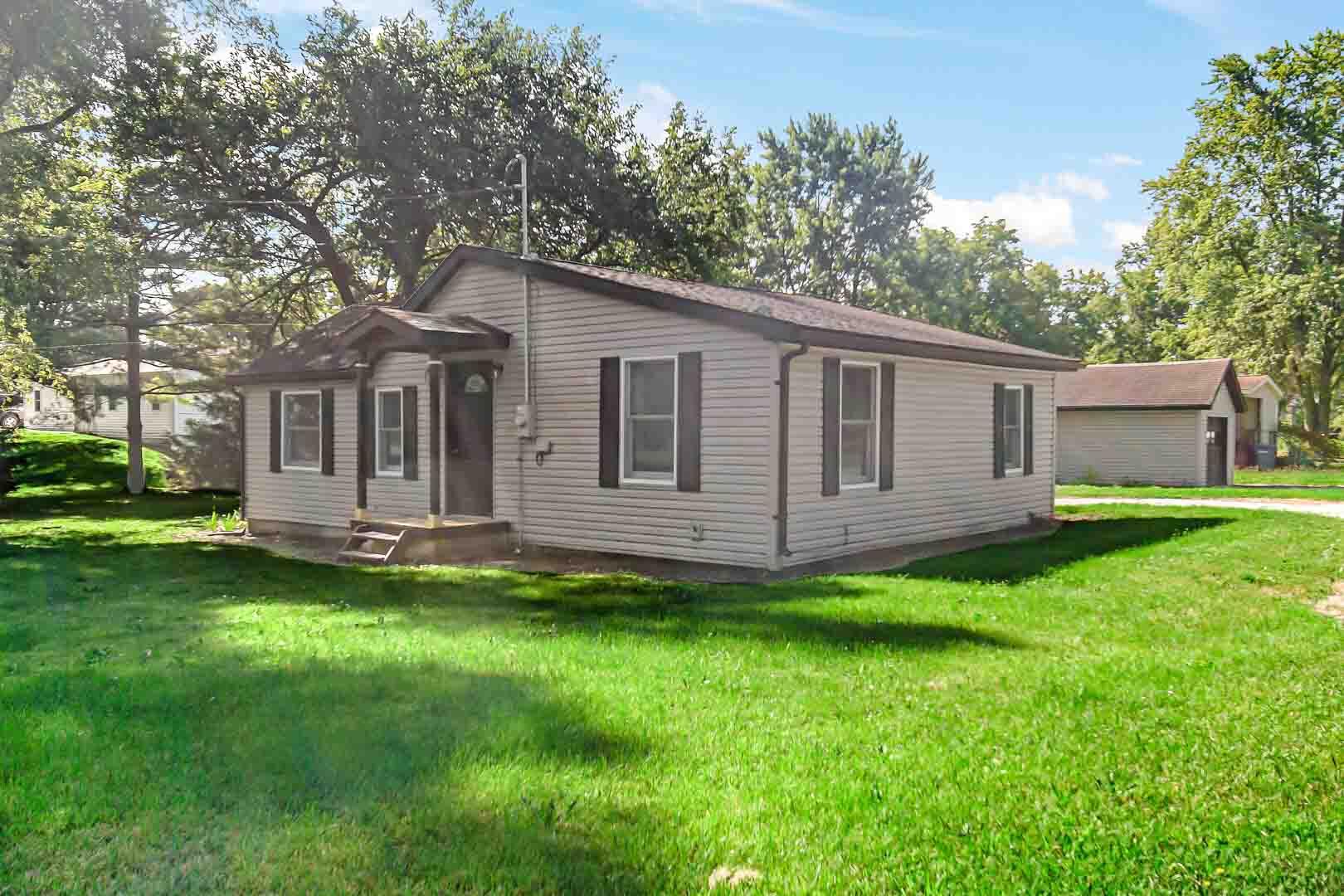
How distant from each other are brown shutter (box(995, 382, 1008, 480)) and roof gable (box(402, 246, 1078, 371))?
0.48 metres

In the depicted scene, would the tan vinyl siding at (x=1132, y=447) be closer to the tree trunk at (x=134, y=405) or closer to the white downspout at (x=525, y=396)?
the white downspout at (x=525, y=396)

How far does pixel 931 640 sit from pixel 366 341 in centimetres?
859

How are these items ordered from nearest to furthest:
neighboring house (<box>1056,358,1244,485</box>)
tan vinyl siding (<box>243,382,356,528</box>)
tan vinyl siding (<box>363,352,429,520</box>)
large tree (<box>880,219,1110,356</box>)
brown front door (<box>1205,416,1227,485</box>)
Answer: tan vinyl siding (<box>363,352,429,520</box>) < tan vinyl siding (<box>243,382,356,528</box>) < neighboring house (<box>1056,358,1244,485</box>) < brown front door (<box>1205,416,1227,485</box>) < large tree (<box>880,219,1110,356</box>)

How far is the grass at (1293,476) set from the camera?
95.4 feet

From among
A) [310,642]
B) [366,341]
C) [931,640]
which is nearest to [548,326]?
[366,341]

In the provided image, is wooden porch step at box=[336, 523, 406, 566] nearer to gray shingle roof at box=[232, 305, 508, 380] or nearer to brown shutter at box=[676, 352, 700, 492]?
gray shingle roof at box=[232, 305, 508, 380]

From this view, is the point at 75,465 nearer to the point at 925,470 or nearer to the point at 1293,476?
the point at 925,470

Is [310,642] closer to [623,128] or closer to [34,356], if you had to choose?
[34,356]

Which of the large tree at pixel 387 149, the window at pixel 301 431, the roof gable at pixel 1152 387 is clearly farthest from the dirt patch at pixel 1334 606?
the roof gable at pixel 1152 387

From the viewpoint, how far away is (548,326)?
12617 mm

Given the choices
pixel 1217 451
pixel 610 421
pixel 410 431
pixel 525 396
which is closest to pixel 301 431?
pixel 410 431

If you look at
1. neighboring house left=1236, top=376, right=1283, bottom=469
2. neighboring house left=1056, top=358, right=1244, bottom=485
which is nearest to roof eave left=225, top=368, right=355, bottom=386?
neighboring house left=1056, top=358, right=1244, bottom=485

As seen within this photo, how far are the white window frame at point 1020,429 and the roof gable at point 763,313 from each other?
499 mm

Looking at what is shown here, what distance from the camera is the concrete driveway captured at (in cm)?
1881
